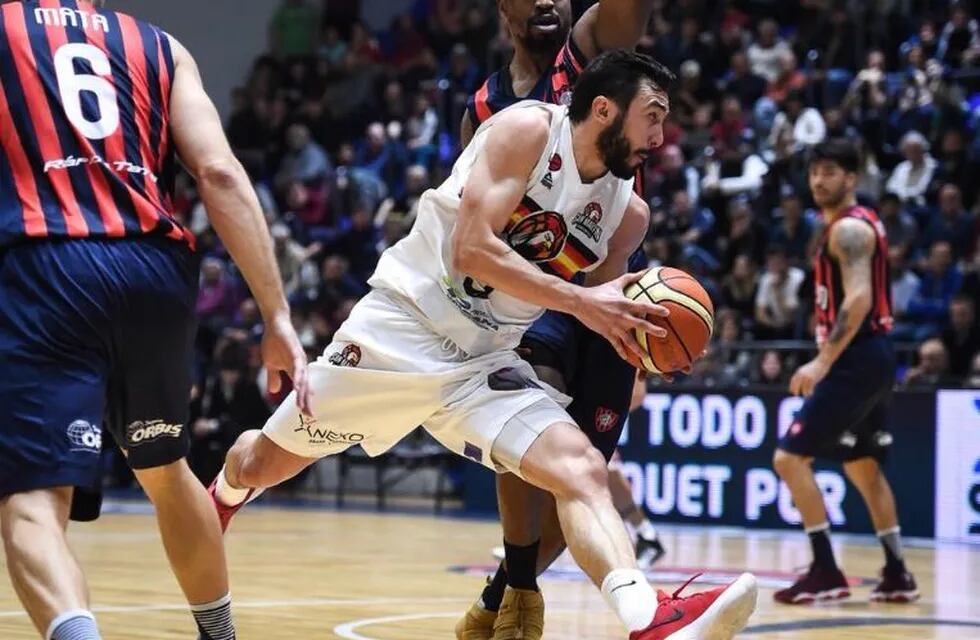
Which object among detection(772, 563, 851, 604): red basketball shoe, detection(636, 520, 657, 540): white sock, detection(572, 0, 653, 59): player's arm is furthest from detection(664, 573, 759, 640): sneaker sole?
detection(636, 520, 657, 540): white sock

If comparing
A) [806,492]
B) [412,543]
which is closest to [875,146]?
[412,543]

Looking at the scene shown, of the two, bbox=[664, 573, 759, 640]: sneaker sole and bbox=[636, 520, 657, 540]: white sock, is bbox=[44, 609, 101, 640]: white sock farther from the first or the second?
bbox=[636, 520, 657, 540]: white sock

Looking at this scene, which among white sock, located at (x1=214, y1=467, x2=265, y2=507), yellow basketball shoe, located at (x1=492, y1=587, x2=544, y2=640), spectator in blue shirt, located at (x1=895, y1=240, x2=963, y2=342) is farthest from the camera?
spectator in blue shirt, located at (x1=895, y1=240, x2=963, y2=342)

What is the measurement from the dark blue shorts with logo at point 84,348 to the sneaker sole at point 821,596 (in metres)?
4.31

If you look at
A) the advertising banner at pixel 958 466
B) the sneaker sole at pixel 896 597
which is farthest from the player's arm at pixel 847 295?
the advertising banner at pixel 958 466

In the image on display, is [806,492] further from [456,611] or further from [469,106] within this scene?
[469,106]

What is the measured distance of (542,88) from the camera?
19.1ft

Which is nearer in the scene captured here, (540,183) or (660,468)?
(540,183)

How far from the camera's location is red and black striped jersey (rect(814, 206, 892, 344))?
826 cm

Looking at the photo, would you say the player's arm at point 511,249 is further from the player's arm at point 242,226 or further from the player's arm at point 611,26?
the player's arm at point 242,226

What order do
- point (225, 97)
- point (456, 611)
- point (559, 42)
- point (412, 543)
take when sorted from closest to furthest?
point (559, 42) < point (456, 611) < point (412, 543) < point (225, 97)

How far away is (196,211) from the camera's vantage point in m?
19.8

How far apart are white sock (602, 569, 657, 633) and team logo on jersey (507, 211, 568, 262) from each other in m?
1.08

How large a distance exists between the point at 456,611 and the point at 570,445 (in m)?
2.56
